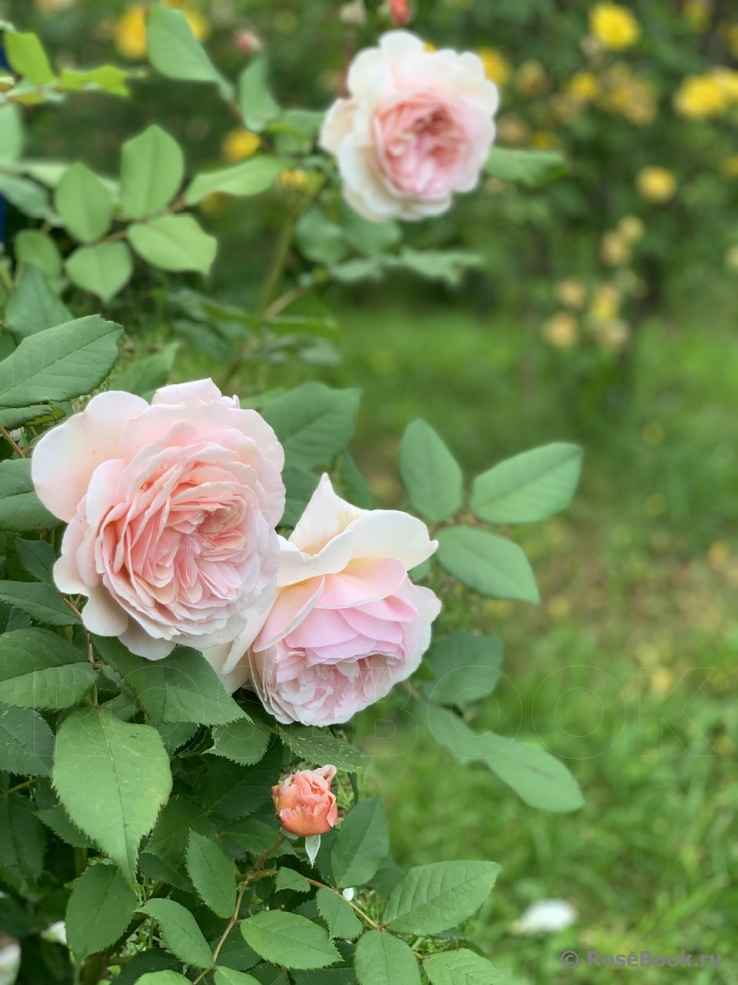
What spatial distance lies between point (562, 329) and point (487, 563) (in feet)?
7.77

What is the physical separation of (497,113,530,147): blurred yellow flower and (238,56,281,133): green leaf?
1.65m

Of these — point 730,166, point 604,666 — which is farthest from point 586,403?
point 604,666

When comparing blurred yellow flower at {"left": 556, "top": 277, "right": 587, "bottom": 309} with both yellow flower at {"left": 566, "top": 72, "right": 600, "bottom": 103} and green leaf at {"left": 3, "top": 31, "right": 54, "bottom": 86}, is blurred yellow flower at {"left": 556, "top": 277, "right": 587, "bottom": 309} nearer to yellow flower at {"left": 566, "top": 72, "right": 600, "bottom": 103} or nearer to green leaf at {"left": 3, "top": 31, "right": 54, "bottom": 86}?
yellow flower at {"left": 566, "top": 72, "right": 600, "bottom": 103}

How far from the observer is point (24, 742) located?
1.92 ft

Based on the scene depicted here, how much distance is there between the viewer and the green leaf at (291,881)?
2.01 ft

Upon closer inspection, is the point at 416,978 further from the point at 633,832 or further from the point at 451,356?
the point at 451,356

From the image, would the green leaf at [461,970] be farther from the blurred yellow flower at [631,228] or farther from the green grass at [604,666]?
the blurred yellow flower at [631,228]

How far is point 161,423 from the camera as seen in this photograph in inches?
20.6

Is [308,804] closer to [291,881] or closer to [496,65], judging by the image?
[291,881]

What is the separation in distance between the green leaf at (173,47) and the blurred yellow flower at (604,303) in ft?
7.23

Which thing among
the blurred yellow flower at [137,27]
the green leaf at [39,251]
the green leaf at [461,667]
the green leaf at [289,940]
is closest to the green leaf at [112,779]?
the green leaf at [289,940]

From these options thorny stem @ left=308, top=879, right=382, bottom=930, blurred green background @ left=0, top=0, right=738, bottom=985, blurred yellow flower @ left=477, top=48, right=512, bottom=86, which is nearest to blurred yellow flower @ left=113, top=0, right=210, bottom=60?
blurred green background @ left=0, top=0, right=738, bottom=985

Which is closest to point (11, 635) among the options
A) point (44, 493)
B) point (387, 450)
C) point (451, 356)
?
point (44, 493)

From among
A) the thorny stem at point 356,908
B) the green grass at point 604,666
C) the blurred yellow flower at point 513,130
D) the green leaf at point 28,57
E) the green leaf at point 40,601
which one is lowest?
the green grass at point 604,666
